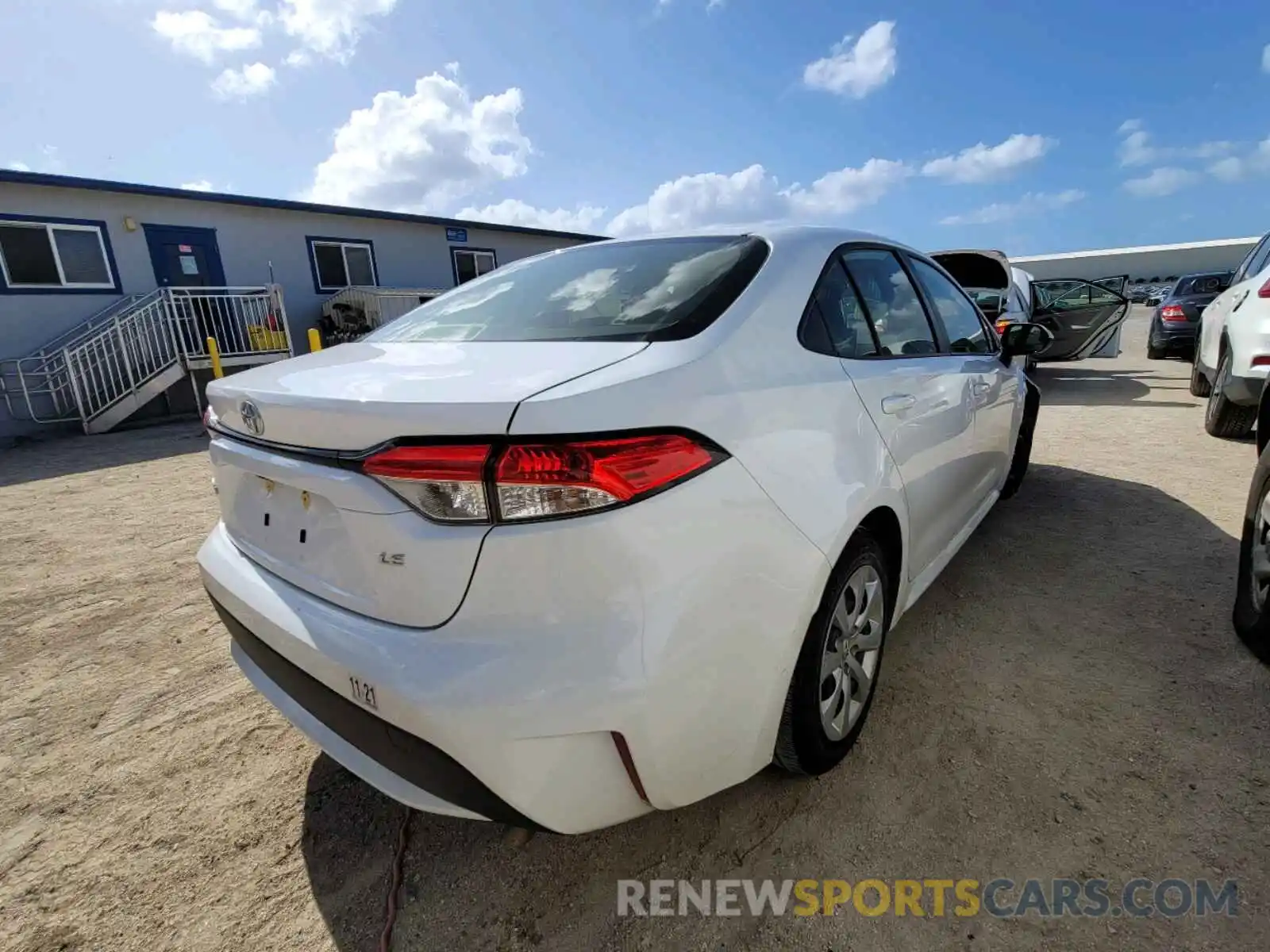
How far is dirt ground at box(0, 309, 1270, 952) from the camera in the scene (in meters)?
1.53

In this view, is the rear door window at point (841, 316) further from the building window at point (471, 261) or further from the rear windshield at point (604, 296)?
the building window at point (471, 261)

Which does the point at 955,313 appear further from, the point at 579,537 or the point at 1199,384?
the point at 1199,384

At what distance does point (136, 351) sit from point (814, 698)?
39.5ft

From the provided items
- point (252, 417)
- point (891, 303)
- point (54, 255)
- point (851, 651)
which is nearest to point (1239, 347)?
point (891, 303)

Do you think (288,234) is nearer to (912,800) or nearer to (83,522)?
(83,522)

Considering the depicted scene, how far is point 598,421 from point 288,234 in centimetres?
1408

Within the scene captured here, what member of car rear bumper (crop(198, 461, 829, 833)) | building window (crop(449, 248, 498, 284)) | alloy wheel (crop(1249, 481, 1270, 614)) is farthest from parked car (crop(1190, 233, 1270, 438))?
building window (crop(449, 248, 498, 284))

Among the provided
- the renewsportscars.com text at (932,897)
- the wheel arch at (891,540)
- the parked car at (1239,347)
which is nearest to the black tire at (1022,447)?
the parked car at (1239,347)

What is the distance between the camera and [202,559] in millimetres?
1939

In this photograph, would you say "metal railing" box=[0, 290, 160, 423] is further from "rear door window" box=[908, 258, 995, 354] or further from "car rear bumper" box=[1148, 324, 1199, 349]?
"car rear bumper" box=[1148, 324, 1199, 349]

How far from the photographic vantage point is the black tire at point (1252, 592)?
2.28 metres

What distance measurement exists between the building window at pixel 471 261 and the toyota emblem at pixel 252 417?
49.6 feet

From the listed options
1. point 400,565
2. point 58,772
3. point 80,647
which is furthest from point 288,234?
point 400,565

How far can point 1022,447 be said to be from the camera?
419cm
